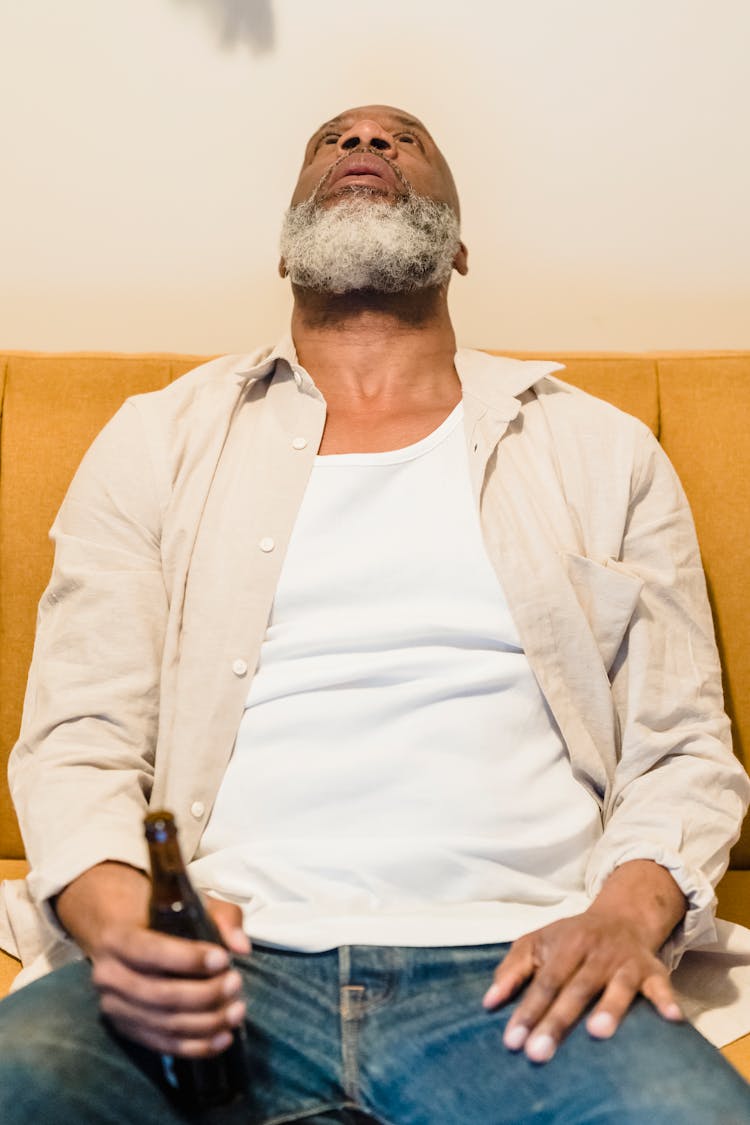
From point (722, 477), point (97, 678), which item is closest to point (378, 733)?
point (97, 678)

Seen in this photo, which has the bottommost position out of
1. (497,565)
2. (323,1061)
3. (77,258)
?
(323,1061)

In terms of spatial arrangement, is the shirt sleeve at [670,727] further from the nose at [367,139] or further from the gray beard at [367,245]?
the nose at [367,139]

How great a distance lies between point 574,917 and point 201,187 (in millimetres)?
1376

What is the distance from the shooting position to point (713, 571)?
5.49 feet

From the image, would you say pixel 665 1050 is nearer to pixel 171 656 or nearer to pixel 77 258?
pixel 171 656

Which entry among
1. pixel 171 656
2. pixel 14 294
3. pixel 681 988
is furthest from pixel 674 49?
pixel 681 988

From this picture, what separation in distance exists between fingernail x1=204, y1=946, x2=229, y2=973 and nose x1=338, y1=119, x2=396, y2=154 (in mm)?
1207

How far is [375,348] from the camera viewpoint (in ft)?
5.42

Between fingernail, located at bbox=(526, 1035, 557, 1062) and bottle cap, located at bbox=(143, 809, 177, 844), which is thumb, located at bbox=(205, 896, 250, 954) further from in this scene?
fingernail, located at bbox=(526, 1035, 557, 1062)

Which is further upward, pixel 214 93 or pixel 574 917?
pixel 214 93

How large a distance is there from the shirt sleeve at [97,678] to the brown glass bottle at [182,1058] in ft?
0.62

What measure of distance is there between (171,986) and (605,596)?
722 millimetres

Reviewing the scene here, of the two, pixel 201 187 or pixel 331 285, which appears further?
pixel 201 187

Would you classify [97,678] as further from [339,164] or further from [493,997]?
[339,164]
